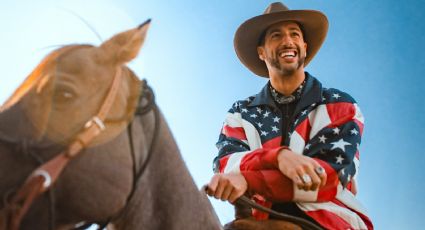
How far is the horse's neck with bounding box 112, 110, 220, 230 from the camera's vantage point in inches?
108

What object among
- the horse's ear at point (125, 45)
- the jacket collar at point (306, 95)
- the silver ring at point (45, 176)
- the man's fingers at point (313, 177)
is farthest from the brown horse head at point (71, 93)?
the jacket collar at point (306, 95)

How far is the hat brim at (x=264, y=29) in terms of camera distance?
4.71 meters

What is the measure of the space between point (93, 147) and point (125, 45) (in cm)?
64

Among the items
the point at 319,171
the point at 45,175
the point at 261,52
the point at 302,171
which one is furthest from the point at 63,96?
the point at 261,52

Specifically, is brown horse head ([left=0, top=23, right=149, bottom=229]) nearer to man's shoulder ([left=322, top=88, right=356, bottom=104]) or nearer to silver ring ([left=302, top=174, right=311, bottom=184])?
silver ring ([left=302, top=174, right=311, bottom=184])

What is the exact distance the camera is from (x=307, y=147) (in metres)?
3.74

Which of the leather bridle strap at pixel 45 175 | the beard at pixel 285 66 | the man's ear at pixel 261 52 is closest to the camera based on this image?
the leather bridle strap at pixel 45 175

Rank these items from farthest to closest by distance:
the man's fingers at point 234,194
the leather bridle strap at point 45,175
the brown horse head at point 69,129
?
the man's fingers at point 234,194 → the brown horse head at point 69,129 → the leather bridle strap at point 45,175

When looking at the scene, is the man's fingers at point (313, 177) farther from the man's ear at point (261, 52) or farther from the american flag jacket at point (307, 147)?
the man's ear at point (261, 52)

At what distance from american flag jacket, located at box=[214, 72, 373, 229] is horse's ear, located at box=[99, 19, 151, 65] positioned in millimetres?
1285

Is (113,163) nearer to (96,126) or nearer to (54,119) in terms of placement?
(96,126)

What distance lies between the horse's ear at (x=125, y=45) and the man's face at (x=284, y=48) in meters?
1.96

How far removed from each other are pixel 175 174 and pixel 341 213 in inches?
54.6

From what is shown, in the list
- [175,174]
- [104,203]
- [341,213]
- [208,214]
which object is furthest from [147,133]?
[341,213]
